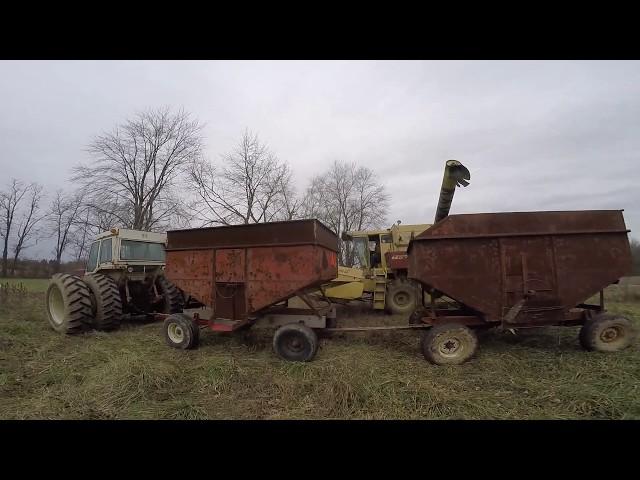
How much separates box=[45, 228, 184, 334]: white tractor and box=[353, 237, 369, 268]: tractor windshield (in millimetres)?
5450

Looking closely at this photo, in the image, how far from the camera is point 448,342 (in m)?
4.88

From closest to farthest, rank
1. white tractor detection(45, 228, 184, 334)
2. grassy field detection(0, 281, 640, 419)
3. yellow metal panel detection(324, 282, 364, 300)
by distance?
grassy field detection(0, 281, 640, 419) → white tractor detection(45, 228, 184, 334) → yellow metal panel detection(324, 282, 364, 300)

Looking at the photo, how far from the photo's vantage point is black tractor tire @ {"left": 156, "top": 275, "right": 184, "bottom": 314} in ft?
24.8

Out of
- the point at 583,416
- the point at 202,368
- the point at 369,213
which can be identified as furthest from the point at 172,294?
the point at 369,213

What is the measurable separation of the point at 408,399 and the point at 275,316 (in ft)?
8.37

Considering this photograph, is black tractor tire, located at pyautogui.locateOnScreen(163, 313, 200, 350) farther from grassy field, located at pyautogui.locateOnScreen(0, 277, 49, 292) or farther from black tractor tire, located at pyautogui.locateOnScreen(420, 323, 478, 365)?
grassy field, located at pyautogui.locateOnScreen(0, 277, 49, 292)

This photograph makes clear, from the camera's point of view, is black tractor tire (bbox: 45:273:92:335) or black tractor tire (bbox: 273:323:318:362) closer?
black tractor tire (bbox: 273:323:318:362)

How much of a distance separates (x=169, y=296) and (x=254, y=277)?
333 centimetres

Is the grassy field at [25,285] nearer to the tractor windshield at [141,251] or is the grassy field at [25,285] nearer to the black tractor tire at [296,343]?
the tractor windshield at [141,251]

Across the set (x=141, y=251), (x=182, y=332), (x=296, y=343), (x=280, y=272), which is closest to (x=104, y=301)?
(x=141, y=251)

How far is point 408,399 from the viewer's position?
3627 millimetres

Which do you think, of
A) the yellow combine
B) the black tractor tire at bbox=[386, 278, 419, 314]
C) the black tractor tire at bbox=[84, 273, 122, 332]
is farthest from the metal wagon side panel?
the black tractor tire at bbox=[386, 278, 419, 314]

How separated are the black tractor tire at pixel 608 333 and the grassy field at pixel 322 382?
13 cm

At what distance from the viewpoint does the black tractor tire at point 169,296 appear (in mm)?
7570
